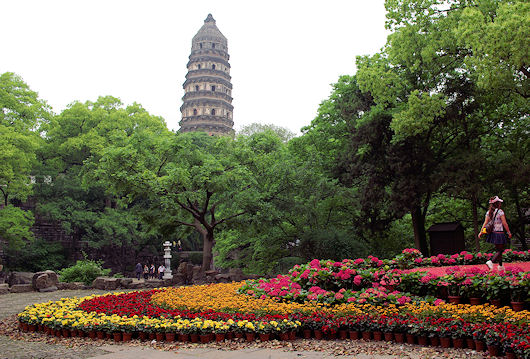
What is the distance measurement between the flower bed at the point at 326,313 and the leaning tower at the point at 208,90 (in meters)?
46.5

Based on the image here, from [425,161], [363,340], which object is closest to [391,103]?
[425,161]

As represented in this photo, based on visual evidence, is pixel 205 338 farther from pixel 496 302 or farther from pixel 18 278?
pixel 18 278

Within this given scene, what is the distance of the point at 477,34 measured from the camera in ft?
47.2

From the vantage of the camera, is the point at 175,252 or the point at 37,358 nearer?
the point at 37,358

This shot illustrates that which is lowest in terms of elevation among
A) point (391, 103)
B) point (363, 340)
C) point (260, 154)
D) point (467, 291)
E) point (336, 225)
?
point (363, 340)

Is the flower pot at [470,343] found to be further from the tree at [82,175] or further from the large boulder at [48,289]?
the tree at [82,175]

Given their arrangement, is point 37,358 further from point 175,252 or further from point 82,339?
point 175,252

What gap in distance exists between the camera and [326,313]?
7867 millimetres

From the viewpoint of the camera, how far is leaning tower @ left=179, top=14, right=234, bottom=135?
56469 millimetres

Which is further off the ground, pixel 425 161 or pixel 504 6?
pixel 504 6

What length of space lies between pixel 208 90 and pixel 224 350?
52317 mm

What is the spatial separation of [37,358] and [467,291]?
23.9 feet

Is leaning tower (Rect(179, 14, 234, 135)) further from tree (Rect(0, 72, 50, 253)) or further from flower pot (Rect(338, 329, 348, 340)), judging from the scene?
flower pot (Rect(338, 329, 348, 340))

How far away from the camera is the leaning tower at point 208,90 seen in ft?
185
